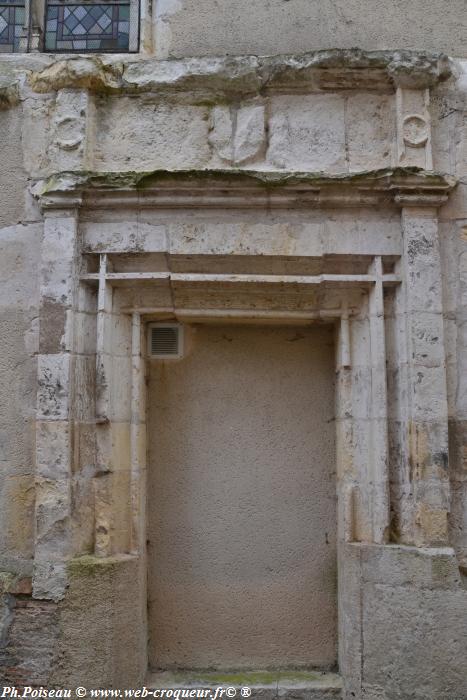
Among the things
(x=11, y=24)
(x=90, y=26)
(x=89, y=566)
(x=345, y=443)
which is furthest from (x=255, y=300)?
(x=11, y=24)

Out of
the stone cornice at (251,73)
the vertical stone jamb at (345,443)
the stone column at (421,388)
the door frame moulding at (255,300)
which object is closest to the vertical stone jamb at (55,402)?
the door frame moulding at (255,300)

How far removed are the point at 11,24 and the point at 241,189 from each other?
2.05 meters

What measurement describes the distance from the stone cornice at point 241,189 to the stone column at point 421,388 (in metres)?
0.11

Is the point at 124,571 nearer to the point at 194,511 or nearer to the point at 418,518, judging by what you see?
the point at 194,511

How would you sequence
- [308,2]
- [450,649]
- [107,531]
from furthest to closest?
[308,2], [107,531], [450,649]

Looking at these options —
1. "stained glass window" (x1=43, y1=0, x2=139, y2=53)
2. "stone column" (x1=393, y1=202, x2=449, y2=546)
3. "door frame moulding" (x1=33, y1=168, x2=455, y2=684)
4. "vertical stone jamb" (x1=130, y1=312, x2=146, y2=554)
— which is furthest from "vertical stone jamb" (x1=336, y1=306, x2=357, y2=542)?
"stained glass window" (x1=43, y1=0, x2=139, y2=53)

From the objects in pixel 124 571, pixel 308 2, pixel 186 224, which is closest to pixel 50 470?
pixel 124 571

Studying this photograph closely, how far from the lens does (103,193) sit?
12.0ft

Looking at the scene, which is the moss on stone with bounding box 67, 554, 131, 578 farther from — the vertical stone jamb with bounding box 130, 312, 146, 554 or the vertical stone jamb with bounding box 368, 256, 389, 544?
the vertical stone jamb with bounding box 368, 256, 389, 544

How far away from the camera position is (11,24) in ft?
13.8

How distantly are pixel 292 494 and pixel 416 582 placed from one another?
89 cm

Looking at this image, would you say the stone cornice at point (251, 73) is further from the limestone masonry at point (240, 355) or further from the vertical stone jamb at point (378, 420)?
the vertical stone jamb at point (378, 420)

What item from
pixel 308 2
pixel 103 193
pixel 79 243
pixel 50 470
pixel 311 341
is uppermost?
pixel 308 2

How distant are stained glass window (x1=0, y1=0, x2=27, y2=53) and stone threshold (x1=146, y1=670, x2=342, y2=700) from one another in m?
4.08
